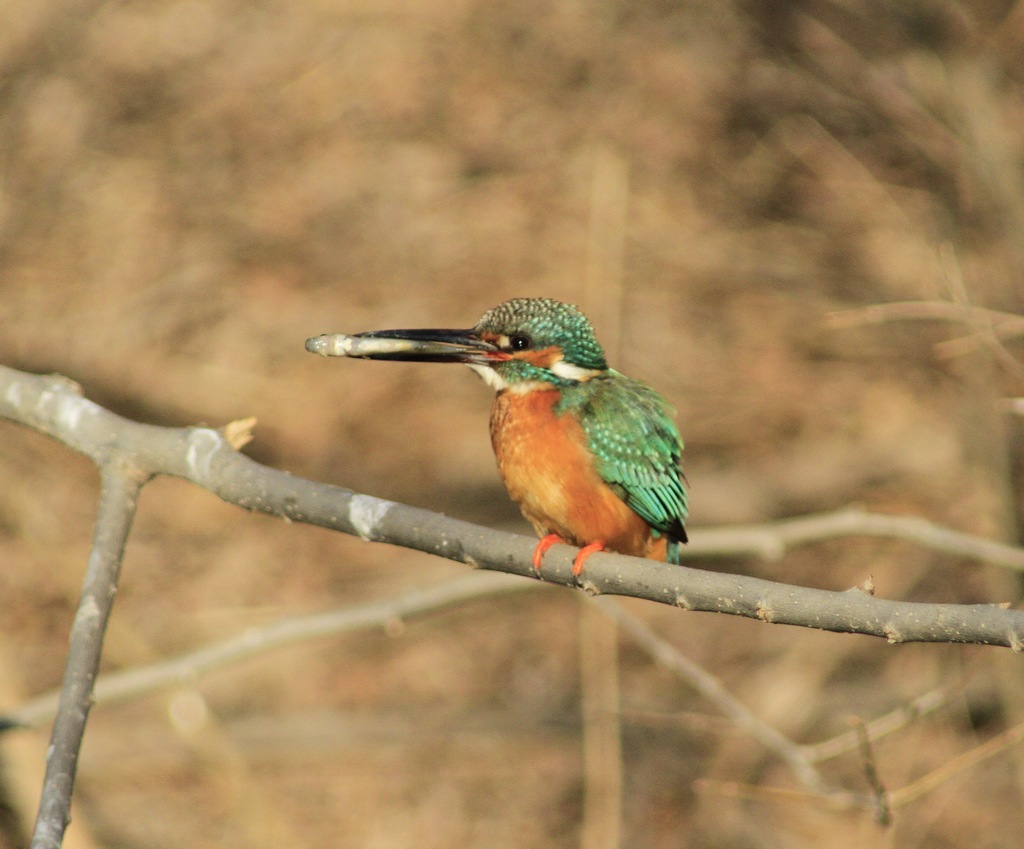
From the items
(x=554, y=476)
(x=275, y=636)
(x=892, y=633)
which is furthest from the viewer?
(x=275, y=636)

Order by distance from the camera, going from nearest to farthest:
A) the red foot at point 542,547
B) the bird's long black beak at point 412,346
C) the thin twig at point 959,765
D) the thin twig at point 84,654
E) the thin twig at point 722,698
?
the thin twig at point 84,654
the red foot at point 542,547
the bird's long black beak at point 412,346
the thin twig at point 959,765
the thin twig at point 722,698

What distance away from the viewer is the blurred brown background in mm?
6273

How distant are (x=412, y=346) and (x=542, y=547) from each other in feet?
1.77

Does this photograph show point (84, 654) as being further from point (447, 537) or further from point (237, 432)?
point (447, 537)

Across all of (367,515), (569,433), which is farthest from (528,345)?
(367,515)

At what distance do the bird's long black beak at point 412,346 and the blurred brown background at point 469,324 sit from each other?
261 centimetres

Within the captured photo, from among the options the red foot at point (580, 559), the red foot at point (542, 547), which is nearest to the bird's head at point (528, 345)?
the red foot at point (542, 547)

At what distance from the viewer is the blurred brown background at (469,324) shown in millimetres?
6273

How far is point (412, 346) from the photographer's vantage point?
2.56m

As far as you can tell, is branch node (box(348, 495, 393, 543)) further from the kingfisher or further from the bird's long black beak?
the kingfisher

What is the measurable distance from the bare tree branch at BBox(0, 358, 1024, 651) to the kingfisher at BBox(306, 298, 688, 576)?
1.01ft

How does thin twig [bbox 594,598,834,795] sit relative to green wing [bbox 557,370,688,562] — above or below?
below

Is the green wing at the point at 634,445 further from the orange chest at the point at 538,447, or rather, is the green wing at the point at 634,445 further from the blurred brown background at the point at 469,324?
the blurred brown background at the point at 469,324

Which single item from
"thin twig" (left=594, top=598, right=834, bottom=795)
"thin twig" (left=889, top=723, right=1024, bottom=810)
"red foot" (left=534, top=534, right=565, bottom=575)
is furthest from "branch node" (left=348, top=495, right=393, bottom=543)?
"thin twig" (left=889, top=723, right=1024, bottom=810)
